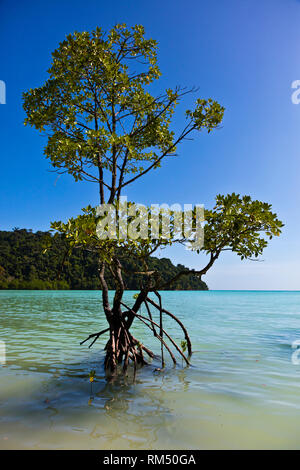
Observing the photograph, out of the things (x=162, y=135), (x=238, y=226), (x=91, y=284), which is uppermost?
(x=162, y=135)

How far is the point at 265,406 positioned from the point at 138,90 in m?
5.71

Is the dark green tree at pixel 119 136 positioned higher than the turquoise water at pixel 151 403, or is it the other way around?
the dark green tree at pixel 119 136

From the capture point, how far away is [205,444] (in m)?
3.32

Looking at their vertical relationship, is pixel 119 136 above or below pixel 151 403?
above

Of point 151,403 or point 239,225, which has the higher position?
point 239,225

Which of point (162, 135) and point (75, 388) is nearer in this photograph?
point (75, 388)

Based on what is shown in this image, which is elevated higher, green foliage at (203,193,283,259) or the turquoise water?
green foliage at (203,193,283,259)

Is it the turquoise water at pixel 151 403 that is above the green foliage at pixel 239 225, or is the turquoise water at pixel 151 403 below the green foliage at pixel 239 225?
below

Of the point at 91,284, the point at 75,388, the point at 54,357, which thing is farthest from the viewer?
the point at 91,284

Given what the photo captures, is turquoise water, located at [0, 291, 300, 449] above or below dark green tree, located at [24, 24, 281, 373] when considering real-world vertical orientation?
below

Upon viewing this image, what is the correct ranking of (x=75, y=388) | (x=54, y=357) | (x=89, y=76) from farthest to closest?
(x=54, y=357) → (x=89, y=76) → (x=75, y=388)
